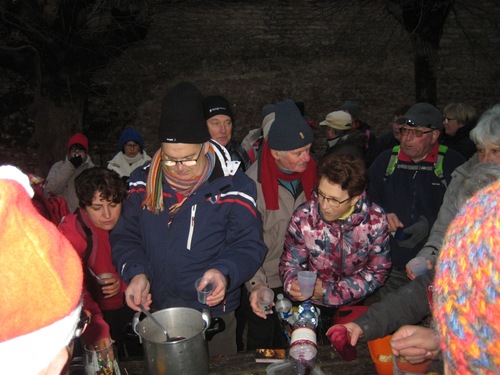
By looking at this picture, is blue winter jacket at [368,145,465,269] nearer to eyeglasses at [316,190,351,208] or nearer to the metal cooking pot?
eyeglasses at [316,190,351,208]

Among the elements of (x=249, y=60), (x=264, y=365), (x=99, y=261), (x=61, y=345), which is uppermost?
(x=249, y=60)

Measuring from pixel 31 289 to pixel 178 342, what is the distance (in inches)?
36.3

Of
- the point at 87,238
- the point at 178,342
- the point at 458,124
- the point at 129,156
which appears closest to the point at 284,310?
the point at 178,342

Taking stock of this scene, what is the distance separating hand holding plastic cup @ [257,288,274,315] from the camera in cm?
230

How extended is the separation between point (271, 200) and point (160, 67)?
27.3 ft

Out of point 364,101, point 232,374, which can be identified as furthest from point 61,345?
point 364,101

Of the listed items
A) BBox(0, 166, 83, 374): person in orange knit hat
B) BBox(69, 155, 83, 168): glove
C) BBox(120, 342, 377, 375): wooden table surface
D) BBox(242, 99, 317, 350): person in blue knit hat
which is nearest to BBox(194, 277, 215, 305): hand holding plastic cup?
BBox(120, 342, 377, 375): wooden table surface

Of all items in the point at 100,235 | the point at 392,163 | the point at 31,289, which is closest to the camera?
the point at 31,289

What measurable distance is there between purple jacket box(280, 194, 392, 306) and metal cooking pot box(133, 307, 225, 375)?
81 centimetres

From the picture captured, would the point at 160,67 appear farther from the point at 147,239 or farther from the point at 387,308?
the point at 387,308

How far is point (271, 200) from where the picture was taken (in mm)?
2867

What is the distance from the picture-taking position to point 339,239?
8.30ft

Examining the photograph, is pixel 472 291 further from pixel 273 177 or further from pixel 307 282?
pixel 273 177

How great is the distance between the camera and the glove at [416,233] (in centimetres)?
330
